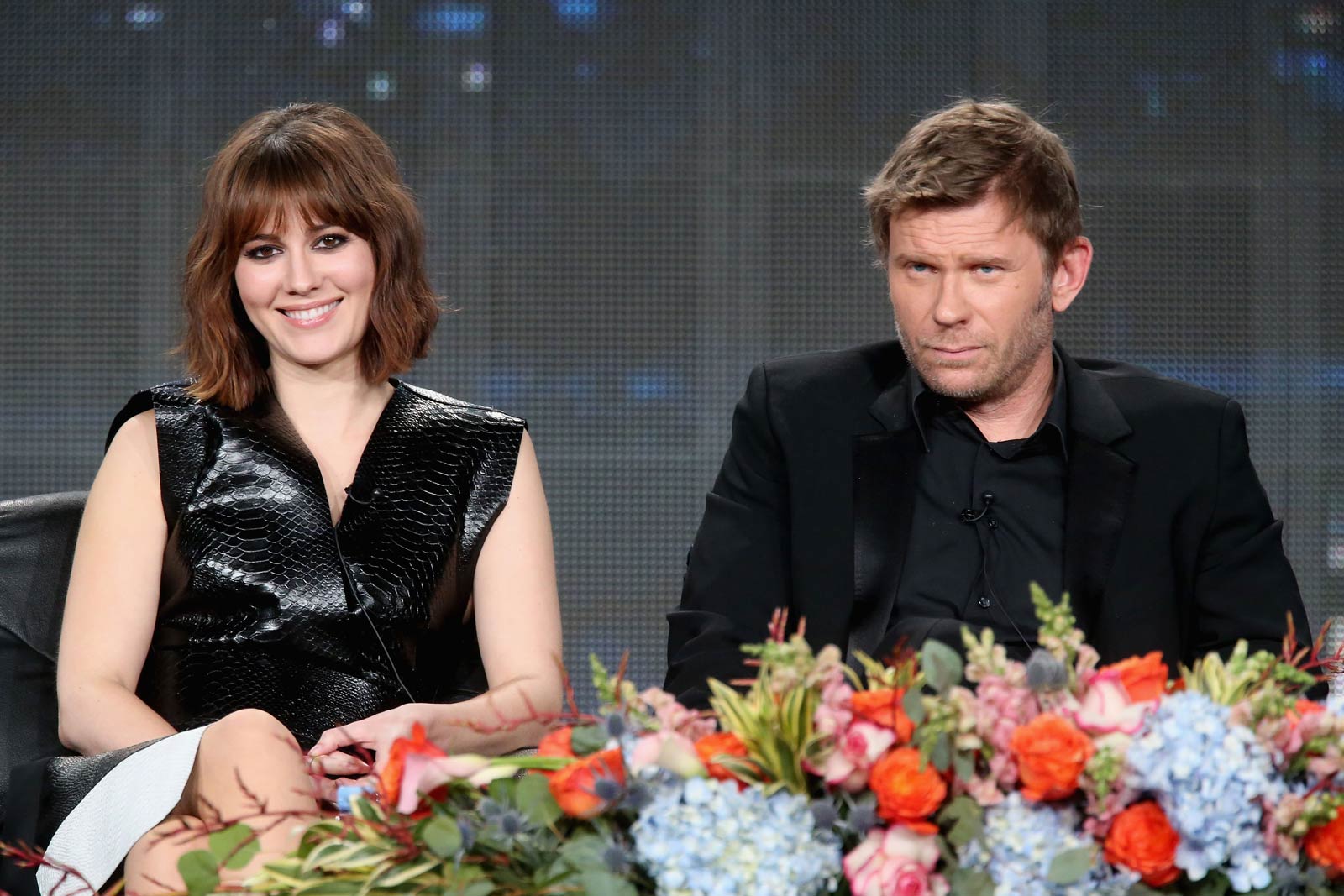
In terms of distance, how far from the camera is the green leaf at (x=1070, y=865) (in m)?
1.06

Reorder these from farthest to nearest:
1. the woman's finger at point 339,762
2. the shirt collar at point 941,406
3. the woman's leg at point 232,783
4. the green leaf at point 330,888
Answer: the shirt collar at point 941,406 → the woman's finger at point 339,762 → the woman's leg at point 232,783 → the green leaf at point 330,888

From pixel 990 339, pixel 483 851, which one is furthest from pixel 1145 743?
pixel 990 339

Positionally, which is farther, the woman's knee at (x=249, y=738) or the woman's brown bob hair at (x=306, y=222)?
the woman's brown bob hair at (x=306, y=222)

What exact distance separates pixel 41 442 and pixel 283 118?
2.47m

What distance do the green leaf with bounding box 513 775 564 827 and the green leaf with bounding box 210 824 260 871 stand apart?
0.72 feet

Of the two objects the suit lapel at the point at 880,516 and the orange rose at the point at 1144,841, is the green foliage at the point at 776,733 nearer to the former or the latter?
the orange rose at the point at 1144,841

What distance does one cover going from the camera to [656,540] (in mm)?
4367

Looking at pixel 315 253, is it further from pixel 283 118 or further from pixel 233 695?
pixel 233 695

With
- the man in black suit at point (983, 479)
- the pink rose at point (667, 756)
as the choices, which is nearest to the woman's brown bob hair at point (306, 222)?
the man in black suit at point (983, 479)

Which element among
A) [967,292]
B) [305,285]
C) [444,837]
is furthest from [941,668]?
[305,285]

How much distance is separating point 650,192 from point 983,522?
7.61 ft

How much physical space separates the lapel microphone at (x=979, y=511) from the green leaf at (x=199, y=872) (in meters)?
1.30

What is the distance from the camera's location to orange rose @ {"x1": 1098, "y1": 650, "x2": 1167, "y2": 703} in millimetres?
1146

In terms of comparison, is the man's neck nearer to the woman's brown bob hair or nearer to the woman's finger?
the woman's brown bob hair
